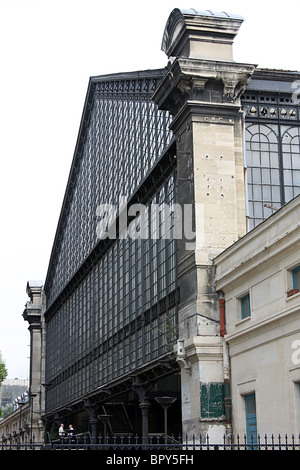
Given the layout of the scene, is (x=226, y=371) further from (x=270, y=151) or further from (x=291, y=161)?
(x=270, y=151)

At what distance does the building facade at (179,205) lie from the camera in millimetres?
29234

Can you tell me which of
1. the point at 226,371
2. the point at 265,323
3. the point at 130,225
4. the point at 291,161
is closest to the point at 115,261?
the point at 130,225

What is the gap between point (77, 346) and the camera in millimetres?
56344

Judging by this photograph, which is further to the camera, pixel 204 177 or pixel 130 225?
pixel 130 225

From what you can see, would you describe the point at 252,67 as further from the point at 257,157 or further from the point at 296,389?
the point at 296,389

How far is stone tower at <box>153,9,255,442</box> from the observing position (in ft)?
92.7

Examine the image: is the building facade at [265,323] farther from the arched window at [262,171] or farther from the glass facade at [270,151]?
the glass facade at [270,151]

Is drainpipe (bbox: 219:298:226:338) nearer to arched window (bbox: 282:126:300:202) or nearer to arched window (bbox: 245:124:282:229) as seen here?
arched window (bbox: 245:124:282:229)

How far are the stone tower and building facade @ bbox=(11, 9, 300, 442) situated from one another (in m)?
0.04

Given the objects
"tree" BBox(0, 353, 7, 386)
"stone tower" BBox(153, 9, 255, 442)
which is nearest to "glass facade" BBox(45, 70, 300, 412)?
"stone tower" BBox(153, 9, 255, 442)

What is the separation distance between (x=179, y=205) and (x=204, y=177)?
2343 mm

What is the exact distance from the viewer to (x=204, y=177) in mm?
29953

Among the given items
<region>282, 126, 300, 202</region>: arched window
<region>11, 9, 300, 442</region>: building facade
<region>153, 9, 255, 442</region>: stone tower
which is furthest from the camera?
<region>282, 126, 300, 202</region>: arched window
